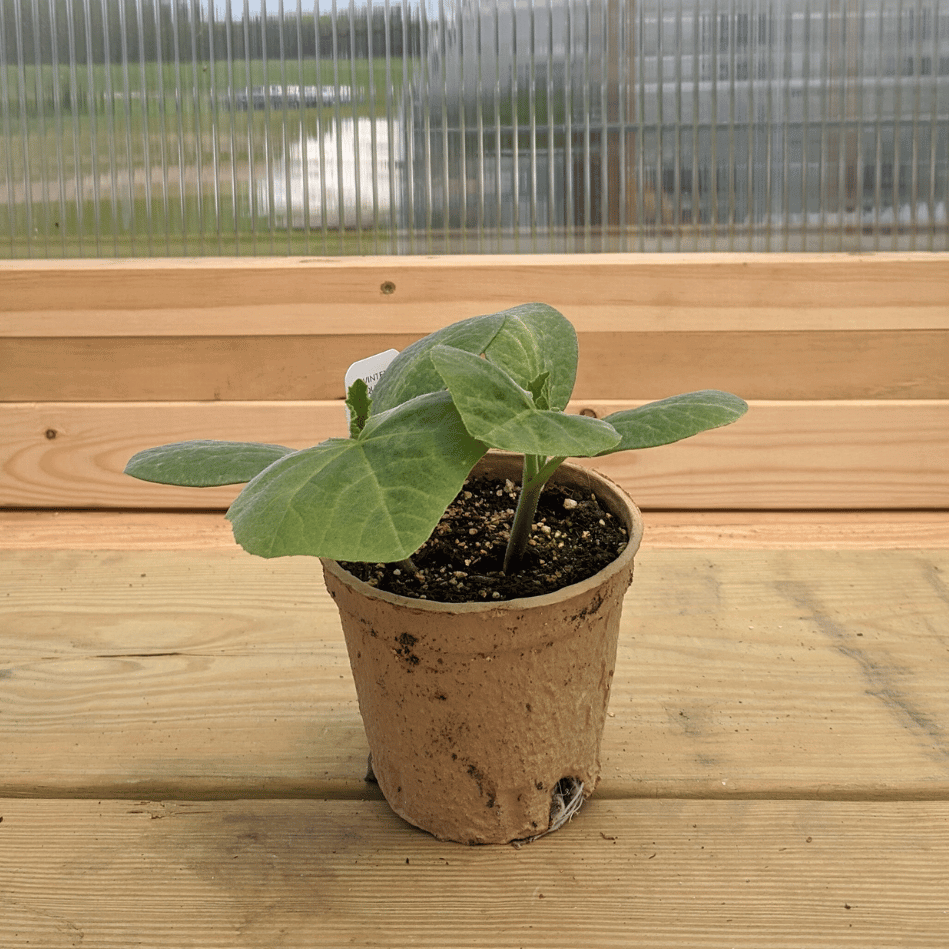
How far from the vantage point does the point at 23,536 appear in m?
0.96

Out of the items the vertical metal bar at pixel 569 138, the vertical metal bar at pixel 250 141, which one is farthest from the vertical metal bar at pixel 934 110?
the vertical metal bar at pixel 250 141

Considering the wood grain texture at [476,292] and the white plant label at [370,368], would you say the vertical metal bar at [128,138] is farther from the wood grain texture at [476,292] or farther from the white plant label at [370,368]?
the white plant label at [370,368]

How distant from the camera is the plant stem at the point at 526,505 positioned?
0.41m

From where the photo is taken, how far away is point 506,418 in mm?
332

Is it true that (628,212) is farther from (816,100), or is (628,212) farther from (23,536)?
(23,536)

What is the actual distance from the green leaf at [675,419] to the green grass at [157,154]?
608 millimetres

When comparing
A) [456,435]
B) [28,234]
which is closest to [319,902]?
[456,435]

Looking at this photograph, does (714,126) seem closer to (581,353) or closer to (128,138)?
(581,353)

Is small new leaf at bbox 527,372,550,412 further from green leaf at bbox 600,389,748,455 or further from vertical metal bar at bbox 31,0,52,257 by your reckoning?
vertical metal bar at bbox 31,0,52,257

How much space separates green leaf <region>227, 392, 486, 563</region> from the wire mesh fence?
601 millimetres

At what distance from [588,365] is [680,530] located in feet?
0.63

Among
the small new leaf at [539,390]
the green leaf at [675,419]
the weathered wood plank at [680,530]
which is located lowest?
the weathered wood plank at [680,530]

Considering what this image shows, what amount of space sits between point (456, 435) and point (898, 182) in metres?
0.74

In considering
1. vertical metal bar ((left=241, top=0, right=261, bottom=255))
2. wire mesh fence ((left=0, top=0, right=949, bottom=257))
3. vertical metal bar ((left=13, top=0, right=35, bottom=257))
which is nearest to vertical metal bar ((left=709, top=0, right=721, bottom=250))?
wire mesh fence ((left=0, top=0, right=949, bottom=257))
